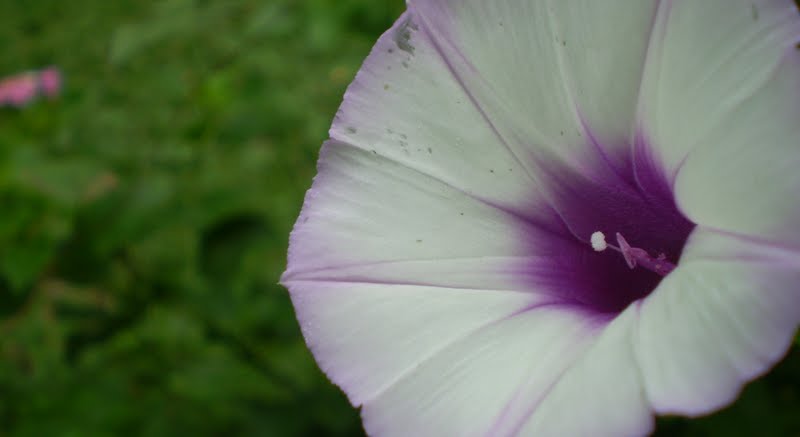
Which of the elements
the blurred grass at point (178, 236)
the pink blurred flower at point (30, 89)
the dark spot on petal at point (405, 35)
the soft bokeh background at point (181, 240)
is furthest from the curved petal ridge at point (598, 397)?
the pink blurred flower at point (30, 89)

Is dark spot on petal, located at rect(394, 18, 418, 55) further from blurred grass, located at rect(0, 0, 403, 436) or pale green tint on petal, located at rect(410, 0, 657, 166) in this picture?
blurred grass, located at rect(0, 0, 403, 436)

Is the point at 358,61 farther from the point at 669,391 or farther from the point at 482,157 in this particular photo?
the point at 669,391

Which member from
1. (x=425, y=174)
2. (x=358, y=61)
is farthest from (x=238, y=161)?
(x=425, y=174)

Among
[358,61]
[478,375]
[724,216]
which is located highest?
[724,216]

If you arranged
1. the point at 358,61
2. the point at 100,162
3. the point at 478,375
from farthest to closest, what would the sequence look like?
the point at 358,61, the point at 100,162, the point at 478,375

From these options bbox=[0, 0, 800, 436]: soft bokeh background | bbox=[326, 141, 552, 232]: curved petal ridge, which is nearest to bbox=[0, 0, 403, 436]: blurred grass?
bbox=[0, 0, 800, 436]: soft bokeh background

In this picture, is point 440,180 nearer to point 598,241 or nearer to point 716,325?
point 598,241
